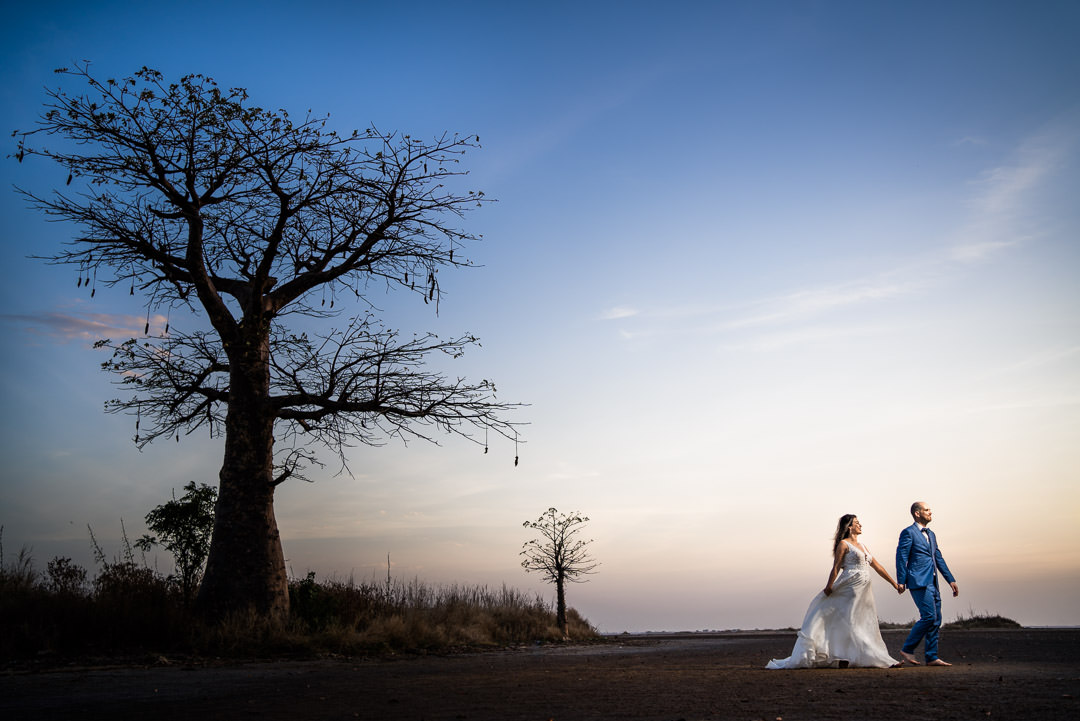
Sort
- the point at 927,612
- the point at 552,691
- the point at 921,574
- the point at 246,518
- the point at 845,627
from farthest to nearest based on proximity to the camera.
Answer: the point at 246,518 < the point at 921,574 < the point at 927,612 < the point at 845,627 < the point at 552,691

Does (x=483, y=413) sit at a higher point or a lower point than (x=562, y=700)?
higher

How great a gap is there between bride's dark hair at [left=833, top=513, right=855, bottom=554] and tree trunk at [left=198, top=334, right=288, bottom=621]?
33.5ft

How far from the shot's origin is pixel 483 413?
16844 millimetres

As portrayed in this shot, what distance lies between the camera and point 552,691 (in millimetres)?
8211

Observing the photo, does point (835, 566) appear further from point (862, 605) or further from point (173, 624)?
point (173, 624)

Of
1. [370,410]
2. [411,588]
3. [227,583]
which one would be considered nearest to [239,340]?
[370,410]

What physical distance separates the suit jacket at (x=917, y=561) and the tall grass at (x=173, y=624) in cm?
896

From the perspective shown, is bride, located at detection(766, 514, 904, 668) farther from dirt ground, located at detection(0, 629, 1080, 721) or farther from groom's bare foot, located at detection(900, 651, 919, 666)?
dirt ground, located at detection(0, 629, 1080, 721)

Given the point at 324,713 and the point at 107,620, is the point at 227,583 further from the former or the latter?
the point at 324,713

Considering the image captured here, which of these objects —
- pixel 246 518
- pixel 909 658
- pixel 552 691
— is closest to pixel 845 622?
pixel 909 658

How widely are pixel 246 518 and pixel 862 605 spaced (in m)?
11.1

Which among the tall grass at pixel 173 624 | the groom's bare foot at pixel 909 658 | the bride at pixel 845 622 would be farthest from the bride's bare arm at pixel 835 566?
the tall grass at pixel 173 624

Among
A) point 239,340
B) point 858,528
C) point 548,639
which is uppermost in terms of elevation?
point 239,340

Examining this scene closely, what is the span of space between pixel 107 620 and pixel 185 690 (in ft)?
20.3
